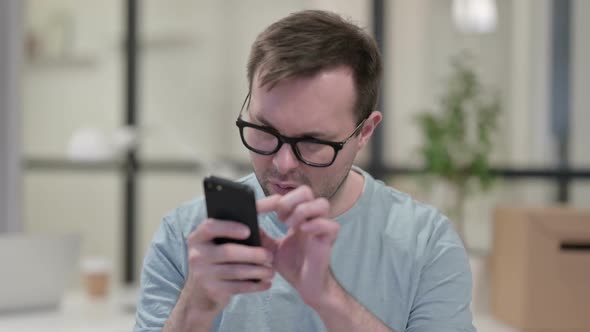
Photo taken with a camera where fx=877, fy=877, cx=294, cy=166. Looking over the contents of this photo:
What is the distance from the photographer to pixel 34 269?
2.56m

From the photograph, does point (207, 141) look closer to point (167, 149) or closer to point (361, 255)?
point (167, 149)

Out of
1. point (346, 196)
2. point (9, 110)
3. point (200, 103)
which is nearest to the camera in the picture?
point (346, 196)

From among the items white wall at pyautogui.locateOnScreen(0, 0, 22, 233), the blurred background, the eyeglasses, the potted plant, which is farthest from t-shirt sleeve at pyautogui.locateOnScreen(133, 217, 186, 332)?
white wall at pyautogui.locateOnScreen(0, 0, 22, 233)

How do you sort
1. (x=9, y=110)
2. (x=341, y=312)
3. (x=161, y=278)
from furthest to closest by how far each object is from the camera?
(x=9, y=110) → (x=161, y=278) → (x=341, y=312)

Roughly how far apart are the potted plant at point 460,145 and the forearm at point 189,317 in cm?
159

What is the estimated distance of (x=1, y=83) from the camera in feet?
11.0

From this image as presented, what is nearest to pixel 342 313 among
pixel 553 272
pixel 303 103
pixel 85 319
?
pixel 303 103

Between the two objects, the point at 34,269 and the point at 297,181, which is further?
the point at 34,269

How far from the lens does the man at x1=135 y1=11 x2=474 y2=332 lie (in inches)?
46.6

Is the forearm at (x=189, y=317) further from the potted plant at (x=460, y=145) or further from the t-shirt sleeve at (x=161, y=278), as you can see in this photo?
the potted plant at (x=460, y=145)

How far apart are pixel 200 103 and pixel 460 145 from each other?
154 centimetres

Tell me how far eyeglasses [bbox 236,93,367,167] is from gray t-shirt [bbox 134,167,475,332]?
0.72 ft

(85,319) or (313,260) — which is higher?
(313,260)

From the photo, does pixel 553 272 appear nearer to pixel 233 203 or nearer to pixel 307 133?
pixel 307 133
